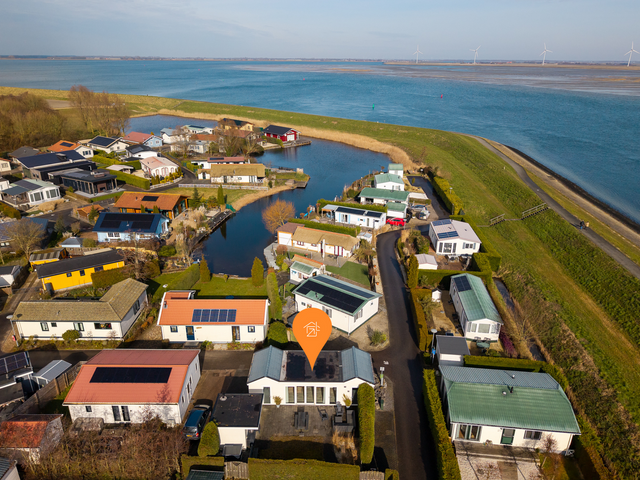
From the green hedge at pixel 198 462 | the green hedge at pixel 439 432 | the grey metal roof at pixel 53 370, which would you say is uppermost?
the green hedge at pixel 439 432

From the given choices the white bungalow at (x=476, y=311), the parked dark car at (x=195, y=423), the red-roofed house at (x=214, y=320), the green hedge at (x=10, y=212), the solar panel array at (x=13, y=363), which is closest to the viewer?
the parked dark car at (x=195, y=423)

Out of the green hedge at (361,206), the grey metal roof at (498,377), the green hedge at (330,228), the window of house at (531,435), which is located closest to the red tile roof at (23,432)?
the grey metal roof at (498,377)

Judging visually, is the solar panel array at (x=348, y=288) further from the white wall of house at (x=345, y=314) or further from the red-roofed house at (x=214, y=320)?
the red-roofed house at (x=214, y=320)

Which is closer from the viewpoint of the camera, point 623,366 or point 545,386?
point 545,386

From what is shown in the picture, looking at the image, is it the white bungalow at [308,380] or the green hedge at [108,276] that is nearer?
the white bungalow at [308,380]

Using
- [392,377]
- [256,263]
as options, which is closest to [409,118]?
[256,263]

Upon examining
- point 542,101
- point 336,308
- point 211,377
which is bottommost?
point 211,377

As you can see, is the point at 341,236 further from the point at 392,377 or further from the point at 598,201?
the point at 598,201
